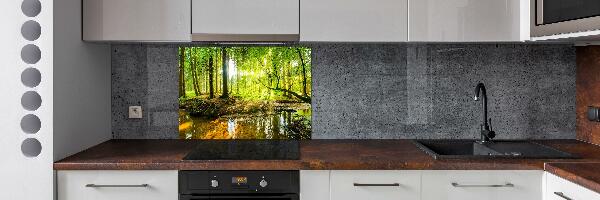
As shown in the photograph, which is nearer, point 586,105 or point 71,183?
point 71,183

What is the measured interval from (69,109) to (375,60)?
1548mm

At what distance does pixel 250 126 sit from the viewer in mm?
3137

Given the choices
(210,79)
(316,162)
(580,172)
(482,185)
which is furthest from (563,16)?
(210,79)

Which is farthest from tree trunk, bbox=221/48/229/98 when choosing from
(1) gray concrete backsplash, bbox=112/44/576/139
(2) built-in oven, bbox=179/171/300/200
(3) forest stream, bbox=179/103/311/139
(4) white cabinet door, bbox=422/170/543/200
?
(4) white cabinet door, bbox=422/170/543/200

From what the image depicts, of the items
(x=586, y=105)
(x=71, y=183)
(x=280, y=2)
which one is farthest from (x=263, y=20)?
(x=586, y=105)

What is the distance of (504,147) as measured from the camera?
9.59 feet

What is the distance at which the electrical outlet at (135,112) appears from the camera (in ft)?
10.2
